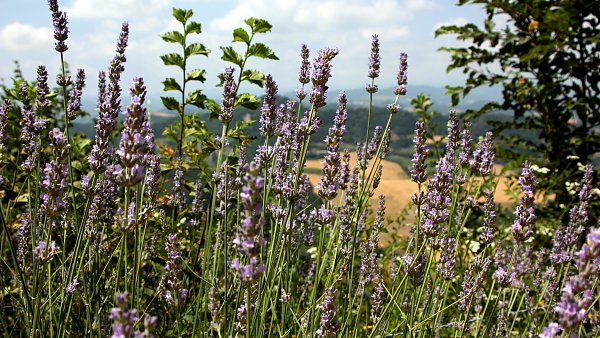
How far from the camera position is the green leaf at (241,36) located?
251cm

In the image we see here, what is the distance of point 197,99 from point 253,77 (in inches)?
15.7

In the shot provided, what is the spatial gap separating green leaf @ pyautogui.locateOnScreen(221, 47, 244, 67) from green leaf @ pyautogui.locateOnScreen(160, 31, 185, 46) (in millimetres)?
404

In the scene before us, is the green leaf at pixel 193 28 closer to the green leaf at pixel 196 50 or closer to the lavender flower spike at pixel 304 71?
the green leaf at pixel 196 50

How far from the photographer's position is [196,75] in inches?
112

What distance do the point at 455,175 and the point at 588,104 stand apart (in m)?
2.28

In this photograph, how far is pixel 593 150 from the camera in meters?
4.37

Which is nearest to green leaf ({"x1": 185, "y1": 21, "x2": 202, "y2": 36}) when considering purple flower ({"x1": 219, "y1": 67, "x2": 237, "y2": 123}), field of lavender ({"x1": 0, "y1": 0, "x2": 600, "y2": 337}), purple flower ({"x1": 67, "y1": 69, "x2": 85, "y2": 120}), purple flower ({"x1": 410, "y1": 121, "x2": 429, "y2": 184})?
field of lavender ({"x1": 0, "y1": 0, "x2": 600, "y2": 337})

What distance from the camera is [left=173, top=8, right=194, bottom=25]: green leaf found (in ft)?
8.97

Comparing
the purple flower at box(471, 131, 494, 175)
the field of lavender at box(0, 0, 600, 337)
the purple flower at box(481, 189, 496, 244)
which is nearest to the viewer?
the field of lavender at box(0, 0, 600, 337)

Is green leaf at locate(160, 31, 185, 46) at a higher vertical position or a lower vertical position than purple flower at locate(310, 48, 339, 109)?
higher

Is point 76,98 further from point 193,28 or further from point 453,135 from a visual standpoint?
point 453,135

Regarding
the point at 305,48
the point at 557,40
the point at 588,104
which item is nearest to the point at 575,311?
the point at 305,48

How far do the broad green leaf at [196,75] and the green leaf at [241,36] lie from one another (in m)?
0.37

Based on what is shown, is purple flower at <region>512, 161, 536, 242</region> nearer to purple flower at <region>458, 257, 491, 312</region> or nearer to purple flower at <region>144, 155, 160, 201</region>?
purple flower at <region>458, 257, 491, 312</region>
